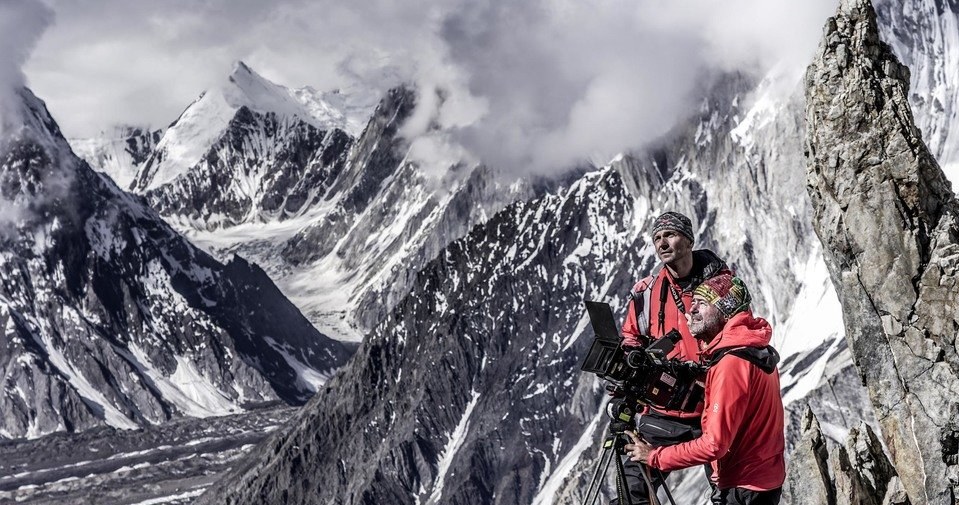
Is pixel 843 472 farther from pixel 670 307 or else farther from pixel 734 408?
pixel 734 408

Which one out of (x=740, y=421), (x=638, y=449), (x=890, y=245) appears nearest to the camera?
(x=740, y=421)

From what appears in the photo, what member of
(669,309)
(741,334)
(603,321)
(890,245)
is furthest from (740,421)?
(890,245)

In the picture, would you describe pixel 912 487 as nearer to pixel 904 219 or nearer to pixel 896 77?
pixel 904 219

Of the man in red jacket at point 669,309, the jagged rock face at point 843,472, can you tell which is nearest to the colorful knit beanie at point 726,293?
the man in red jacket at point 669,309

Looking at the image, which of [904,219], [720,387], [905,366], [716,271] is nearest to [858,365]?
[905,366]

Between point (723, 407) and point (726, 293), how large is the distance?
1966 mm

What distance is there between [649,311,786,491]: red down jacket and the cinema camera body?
0.62 m

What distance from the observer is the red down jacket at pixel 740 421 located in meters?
17.9

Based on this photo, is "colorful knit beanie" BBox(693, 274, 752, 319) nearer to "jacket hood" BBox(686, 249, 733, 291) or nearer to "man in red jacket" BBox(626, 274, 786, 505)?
"man in red jacket" BBox(626, 274, 786, 505)

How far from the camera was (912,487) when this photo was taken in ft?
73.2

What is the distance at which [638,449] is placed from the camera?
18875mm

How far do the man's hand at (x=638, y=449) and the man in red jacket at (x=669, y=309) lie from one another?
531 millimetres

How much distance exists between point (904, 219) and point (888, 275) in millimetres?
991

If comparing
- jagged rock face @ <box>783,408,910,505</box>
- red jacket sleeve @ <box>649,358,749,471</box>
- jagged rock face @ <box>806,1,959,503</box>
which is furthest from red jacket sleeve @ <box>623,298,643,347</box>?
jagged rock face @ <box>783,408,910,505</box>
